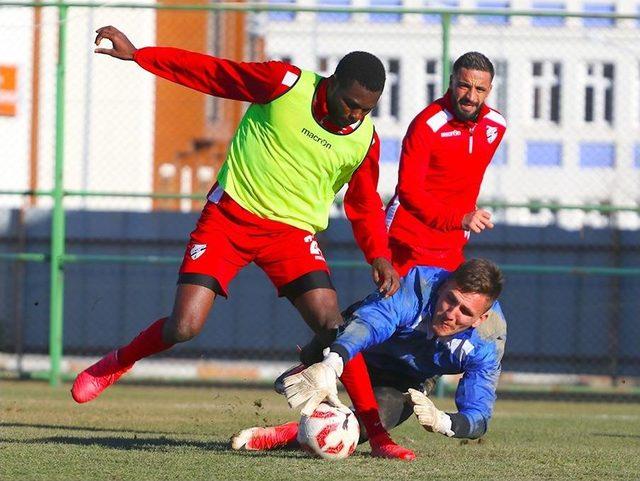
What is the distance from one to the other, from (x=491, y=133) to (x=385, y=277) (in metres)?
1.99

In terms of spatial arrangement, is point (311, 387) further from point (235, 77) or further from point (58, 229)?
point (58, 229)

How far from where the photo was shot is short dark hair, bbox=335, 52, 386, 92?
6.41m

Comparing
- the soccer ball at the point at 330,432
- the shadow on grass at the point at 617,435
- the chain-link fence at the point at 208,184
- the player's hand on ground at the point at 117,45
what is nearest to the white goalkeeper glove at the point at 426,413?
the soccer ball at the point at 330,432

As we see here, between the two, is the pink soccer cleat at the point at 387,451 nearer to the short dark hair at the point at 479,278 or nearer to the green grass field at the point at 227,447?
the green grass field at the point at 227,447

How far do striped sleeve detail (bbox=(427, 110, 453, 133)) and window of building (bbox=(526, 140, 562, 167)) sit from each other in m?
23.0

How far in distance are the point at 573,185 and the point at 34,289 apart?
747 inches

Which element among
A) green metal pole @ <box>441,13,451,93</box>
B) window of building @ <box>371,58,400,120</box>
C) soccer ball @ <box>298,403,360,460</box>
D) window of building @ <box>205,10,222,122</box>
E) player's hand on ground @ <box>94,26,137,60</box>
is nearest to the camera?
soccer ball @ <box>298,403,360,460</box>

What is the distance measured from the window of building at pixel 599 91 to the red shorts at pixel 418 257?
82.2 ft

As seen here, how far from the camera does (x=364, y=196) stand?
7.01 meters

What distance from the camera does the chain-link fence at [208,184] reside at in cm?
1326

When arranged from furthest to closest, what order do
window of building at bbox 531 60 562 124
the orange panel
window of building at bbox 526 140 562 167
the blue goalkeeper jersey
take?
window of building at bbox 526 140 562 167
window of building at bbox 531 60 562 124
the orange panel
the blue goalkeeper jersey

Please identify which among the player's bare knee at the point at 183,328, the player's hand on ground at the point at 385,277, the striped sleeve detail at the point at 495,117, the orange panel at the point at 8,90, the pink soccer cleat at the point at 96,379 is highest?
the orange panel at the point at 8,90

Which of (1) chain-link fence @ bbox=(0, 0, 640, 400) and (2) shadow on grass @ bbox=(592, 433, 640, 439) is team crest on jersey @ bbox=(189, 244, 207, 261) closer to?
(2) shadow on grass @ bbox=(592, 433, 640, 439)

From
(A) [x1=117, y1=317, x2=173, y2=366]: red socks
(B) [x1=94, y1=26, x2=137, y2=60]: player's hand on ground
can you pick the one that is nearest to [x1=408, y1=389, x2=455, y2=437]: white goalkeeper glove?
(A) [x1=117, y1=317, x2=173, y2=366]: red socks
